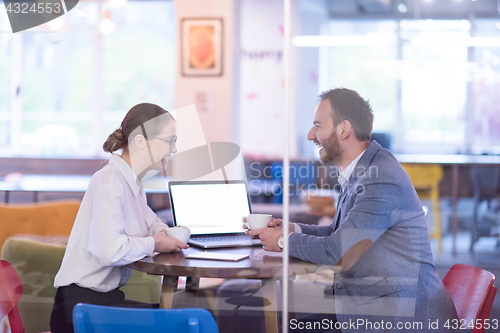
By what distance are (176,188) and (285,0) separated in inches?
35.0

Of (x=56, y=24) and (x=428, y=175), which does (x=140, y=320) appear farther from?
(x=56, y=24)

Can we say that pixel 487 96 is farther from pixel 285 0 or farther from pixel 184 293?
pixel 184 293

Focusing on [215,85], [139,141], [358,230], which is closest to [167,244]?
[139,141]

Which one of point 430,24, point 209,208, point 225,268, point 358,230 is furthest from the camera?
point 430,24

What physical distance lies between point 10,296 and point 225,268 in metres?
0.97

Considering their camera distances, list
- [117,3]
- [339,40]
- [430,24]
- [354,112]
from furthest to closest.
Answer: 1. [117,3]
2. [430,24]
3. [339,40]
4. [354,112]

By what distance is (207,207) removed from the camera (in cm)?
207

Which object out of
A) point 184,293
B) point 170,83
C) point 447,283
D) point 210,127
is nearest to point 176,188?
point 184,293

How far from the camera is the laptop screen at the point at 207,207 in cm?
205

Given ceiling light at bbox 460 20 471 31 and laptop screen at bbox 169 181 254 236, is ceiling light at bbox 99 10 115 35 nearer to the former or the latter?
laptop screen at bbox 169 181 254 236

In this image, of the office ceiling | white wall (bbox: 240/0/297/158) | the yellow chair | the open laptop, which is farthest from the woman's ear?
the yellow chair

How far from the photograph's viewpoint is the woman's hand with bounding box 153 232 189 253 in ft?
5.60

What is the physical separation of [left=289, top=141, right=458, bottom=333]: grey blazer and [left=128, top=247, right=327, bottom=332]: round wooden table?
0.08 m

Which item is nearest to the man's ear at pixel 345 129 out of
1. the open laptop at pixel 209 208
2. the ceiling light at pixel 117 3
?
the open laptop at pixel 209 208
